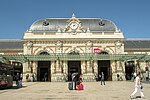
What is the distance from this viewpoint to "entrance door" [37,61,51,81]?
5019 centimetres

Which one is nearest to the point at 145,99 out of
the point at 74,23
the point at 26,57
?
the point at 26,57

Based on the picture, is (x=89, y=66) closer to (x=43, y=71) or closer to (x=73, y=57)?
(x=73, y=57)

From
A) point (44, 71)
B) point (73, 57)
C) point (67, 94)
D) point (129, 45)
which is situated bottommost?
point (67, 94)

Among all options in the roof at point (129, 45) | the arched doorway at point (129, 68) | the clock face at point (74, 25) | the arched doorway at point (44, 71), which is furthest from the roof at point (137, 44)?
the arched doorway at point (44, 71)

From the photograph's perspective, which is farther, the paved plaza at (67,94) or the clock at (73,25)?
the clock at (73,25)

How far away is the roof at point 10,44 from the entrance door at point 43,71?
11.5 meters

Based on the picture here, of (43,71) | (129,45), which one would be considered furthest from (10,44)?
(129,45)

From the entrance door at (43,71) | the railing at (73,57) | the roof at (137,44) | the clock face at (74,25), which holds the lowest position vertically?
the entrance door at (43,71)

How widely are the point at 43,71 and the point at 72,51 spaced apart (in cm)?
726

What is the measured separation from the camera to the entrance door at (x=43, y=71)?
165ft

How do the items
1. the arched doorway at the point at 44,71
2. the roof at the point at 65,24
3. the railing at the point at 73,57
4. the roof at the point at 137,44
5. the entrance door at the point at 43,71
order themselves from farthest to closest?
the roof at the point at 137,44 → the roof at the point at 65,24 → the entrance door at the point at 43,71 → the arched doorway at the point at 44,71 → the railing at the point at 73,57

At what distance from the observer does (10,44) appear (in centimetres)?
6181

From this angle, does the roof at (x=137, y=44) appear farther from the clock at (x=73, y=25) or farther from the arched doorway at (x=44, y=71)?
the arched doorway at (x=44, y=71)

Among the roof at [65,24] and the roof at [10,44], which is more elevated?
the roof at [65,24]
